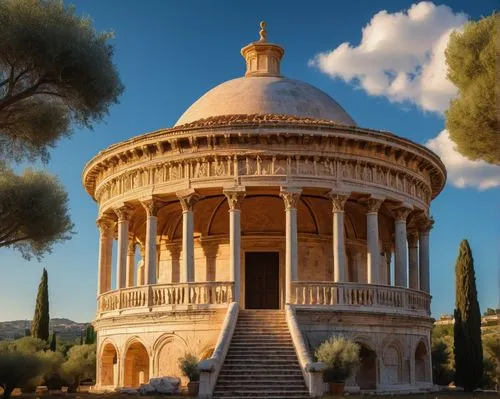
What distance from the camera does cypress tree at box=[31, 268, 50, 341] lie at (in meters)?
37.6

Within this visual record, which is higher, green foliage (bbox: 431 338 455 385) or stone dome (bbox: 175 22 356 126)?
stone dome (bbox: 175 22 356 126)

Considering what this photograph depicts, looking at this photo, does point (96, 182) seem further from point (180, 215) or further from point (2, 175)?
point (2, 175)

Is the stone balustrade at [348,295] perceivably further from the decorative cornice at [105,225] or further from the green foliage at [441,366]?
the green foliage at [441,366]

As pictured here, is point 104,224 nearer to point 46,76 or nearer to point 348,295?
point 348,295

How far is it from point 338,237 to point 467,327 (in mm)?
10166

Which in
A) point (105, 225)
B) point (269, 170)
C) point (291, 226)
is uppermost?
point (269, 170)

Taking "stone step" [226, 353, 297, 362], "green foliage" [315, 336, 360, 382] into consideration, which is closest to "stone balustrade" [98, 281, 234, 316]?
"stone step" [226, 353, 297, 362]

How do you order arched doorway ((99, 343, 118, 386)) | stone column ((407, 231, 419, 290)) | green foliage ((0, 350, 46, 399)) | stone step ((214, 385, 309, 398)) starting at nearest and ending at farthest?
stone step ((214, 385, 309, 398)) → green foliage ((0, 350, 46, 399)) → arched doorway ((99, 343, 118, 386)) → stone column ((407, 231, 419, 290))

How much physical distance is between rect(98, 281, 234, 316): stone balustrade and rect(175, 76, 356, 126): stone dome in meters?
7.03

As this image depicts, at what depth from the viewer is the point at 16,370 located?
70.3ft

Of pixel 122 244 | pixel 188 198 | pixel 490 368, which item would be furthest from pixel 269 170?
pixel 490 368

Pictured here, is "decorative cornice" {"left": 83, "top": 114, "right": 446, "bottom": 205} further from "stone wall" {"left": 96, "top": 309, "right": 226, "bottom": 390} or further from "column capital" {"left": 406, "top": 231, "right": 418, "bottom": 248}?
"stone wall" {"left": 96, "top": 309, "right": 226, "bottom": 390}

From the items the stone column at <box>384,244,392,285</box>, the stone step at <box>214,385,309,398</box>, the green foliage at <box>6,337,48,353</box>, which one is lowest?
the stone step at <box>214,385,309,398</box>

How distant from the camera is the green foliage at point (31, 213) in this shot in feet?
63.7
